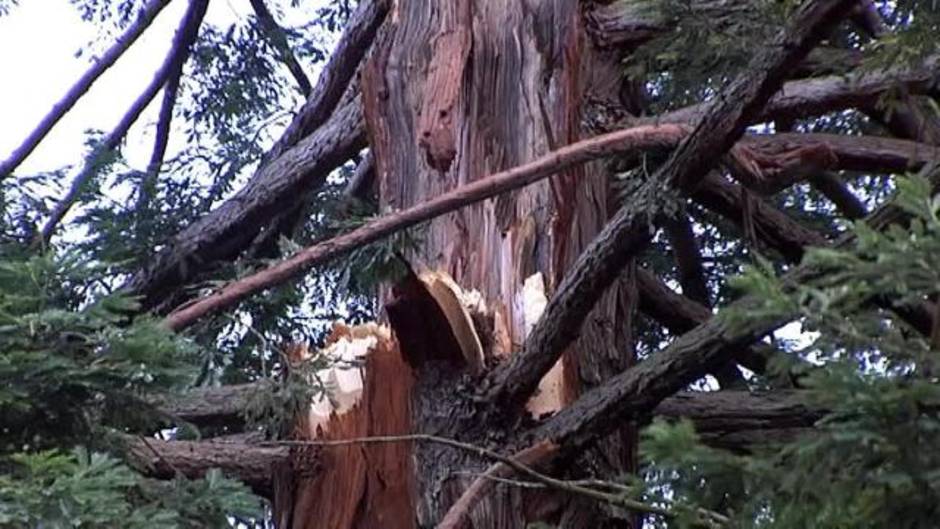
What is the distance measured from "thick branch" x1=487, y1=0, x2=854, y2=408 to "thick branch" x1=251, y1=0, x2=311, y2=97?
2.76 m

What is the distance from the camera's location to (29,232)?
13.7 feet

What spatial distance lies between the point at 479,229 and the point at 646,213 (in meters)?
1.00

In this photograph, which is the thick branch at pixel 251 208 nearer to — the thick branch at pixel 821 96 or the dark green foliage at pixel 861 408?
the thick branch at pixel 821 96

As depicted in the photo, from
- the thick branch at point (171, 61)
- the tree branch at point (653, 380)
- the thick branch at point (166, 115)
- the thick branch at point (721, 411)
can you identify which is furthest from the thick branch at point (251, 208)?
the tree branch at point (653, 380)

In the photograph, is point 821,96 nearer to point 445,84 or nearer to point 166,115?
point 445,84

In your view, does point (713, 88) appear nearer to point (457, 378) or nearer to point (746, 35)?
point (746, 35)

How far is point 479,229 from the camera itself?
12.7ft

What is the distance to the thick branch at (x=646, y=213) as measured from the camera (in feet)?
8.51

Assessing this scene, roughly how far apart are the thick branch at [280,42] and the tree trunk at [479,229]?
170cm

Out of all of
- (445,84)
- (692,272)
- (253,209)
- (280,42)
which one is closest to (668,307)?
(692,272)

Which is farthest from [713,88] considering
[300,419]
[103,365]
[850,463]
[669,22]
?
[850,463]

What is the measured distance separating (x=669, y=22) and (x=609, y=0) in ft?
2.06

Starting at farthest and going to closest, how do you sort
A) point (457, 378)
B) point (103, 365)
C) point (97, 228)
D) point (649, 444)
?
point (97, 228), point (457, 378), point (103, 365), point (649, 444)

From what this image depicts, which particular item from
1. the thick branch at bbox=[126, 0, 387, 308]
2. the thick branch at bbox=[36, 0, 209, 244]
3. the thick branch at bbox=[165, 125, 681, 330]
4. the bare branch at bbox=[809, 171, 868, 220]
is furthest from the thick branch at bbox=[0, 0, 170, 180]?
the bare branch at bbox=[809, 171, 868, 220]
